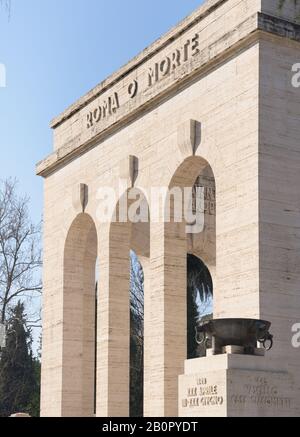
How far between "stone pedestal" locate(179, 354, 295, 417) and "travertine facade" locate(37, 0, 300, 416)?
0.61 feet

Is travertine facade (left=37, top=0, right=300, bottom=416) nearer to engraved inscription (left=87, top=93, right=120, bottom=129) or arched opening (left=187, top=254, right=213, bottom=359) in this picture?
engraved inscription (left=87, top=93, right=120, bottom=129)

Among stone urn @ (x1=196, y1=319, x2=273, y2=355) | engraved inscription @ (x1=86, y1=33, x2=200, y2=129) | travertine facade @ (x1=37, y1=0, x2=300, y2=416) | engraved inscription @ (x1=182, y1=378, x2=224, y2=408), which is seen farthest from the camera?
engraved inscription @ (x1=86, y1=33, x2=200, y2=129)

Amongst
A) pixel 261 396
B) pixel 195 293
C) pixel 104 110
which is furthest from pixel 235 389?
pixel 195 293

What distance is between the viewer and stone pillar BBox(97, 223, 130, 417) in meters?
29.9

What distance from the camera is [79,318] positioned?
34.1m

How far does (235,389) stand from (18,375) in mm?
37649

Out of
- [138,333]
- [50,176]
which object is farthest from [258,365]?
[138,333]

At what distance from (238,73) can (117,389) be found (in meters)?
11.1

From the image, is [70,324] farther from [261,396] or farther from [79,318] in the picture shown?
[261,396]

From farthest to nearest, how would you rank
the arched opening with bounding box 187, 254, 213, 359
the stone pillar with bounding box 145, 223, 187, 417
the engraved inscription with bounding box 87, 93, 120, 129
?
the arched opening with bounding box 187, 254, 213, 359 < the engraved inscription with bounding box 87, 93, 120, 129 < the stone pillar with bounding box 145, 223, 187, 417

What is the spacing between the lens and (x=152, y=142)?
28984 mm

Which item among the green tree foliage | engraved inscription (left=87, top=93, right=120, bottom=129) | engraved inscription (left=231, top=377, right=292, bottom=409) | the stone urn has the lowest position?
engraved inscription (left=231, top=377, right=292, bottom=409)

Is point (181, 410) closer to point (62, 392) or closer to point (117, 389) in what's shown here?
point (117, 389)

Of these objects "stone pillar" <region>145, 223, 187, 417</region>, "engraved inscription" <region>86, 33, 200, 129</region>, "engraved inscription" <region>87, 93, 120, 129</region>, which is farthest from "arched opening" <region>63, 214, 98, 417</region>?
"stone pillar" <region>145, 223, 187, 417</region>
